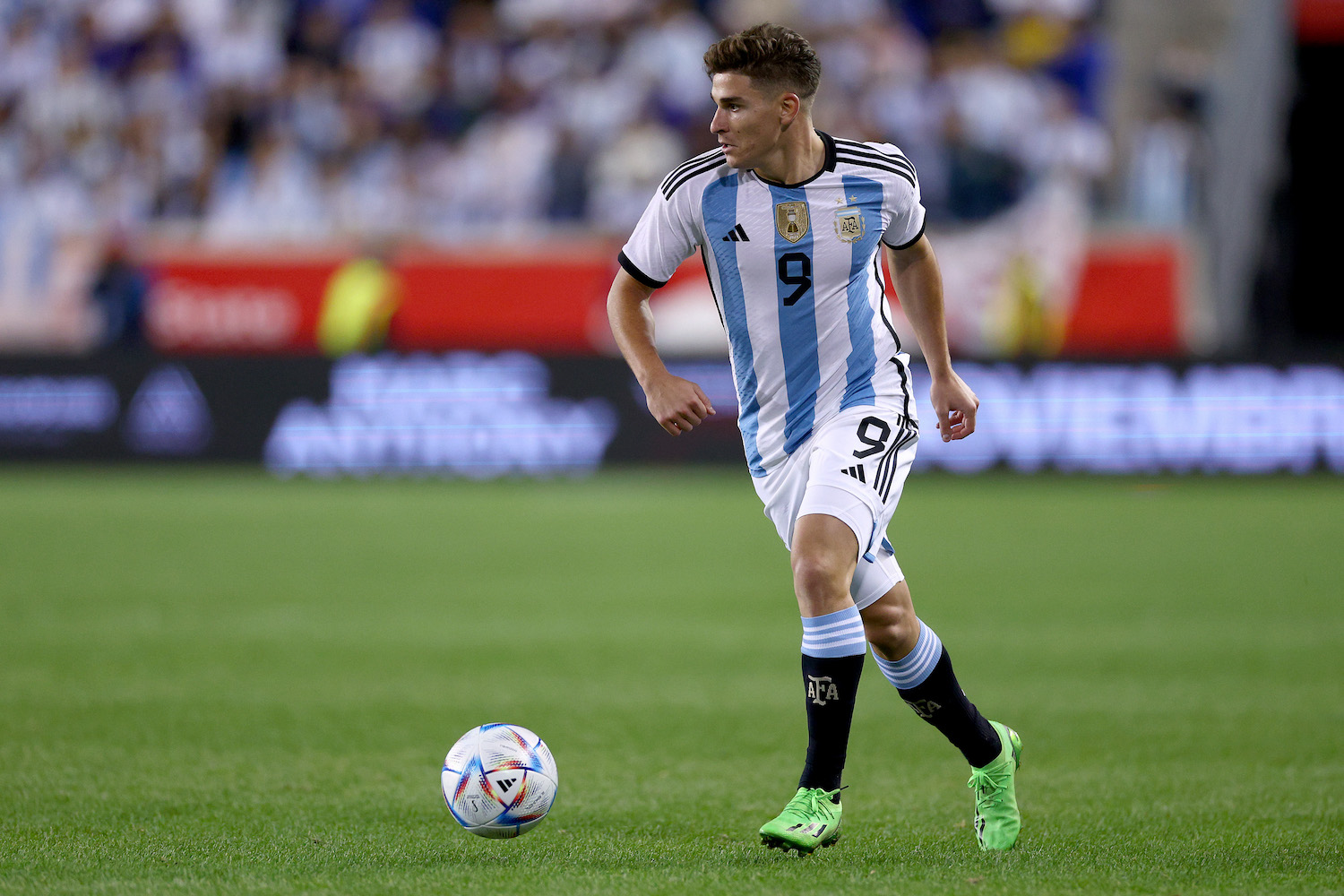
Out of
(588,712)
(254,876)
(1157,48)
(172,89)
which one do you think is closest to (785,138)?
(254,876)

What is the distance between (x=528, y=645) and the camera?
26.2 ft

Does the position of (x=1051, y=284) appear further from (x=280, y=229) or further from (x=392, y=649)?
(x=392, y=649)

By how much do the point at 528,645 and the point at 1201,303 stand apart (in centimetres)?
1046

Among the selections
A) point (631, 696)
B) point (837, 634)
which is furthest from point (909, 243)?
point (631, 696)

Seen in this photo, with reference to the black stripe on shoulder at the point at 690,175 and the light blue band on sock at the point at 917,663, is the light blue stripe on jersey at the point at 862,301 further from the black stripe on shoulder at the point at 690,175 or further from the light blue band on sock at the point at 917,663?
the light blue band on sock at the point at 917,663

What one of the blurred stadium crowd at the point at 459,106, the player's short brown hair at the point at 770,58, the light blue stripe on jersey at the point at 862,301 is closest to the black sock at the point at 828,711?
the light blue stripe on jersey at the point at 862,301

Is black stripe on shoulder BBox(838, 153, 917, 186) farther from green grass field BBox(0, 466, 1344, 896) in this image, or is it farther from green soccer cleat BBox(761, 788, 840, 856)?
green grass field BBox(0, 466, 1344, 896)

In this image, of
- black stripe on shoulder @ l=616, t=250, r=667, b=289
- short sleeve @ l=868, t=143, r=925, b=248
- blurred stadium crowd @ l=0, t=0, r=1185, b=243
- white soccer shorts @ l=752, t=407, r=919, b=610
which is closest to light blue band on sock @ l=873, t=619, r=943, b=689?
white soccer shorts @ l=752, t=407, r=919, b=610

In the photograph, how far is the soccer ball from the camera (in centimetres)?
440

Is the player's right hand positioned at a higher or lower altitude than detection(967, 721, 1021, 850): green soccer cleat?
higher

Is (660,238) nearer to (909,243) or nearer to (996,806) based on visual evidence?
(909,243)

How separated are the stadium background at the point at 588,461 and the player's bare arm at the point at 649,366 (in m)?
1.19

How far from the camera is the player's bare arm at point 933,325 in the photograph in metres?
4.66

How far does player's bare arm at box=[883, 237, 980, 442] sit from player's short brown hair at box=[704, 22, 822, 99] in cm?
61
